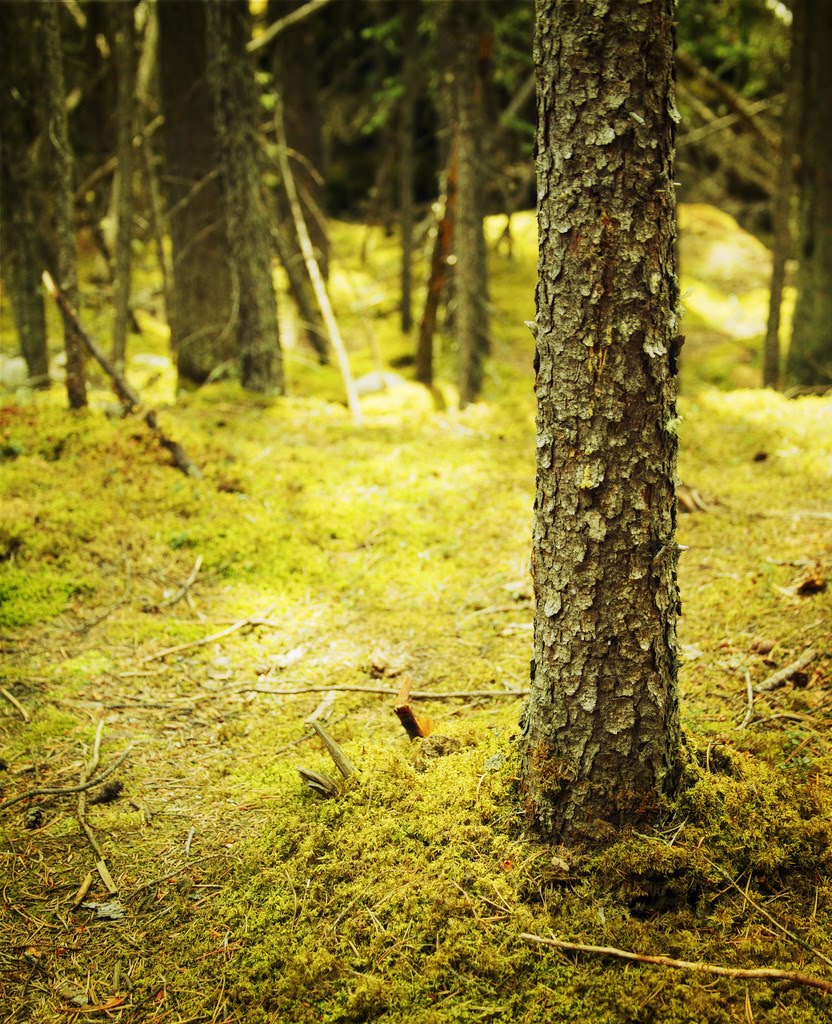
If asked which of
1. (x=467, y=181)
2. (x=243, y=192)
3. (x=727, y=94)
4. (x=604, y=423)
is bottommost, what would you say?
(x=604, y=423)

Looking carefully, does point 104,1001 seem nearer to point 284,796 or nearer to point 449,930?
point 284,796

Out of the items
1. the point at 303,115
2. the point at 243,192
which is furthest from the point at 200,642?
the point at 303,115

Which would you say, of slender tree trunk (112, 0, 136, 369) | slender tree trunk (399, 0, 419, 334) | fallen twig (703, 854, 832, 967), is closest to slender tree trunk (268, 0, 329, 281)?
slender tree trunk (399, 0, 419, 334)

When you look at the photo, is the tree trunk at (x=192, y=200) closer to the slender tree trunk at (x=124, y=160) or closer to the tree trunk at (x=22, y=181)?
the slender tree trunk at (x=124, y=160)

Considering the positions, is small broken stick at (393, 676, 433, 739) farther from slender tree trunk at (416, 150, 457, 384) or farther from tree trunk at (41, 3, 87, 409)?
slender tree trunk at (416, 150, 457, 384)

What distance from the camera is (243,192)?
8.02 m

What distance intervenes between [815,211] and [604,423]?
29.0 ft

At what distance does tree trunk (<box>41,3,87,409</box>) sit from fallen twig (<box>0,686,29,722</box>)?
3.13 meters

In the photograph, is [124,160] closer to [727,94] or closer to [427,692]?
[727,94]

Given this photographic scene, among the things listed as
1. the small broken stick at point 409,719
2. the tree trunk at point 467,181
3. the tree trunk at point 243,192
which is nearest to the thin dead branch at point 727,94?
the tree trunk at point 467,181

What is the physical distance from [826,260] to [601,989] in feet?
31.3

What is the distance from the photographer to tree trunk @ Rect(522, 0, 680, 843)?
221 centimetres

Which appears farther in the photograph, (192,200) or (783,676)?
(192,200)

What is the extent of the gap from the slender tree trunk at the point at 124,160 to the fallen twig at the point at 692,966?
799 cm
